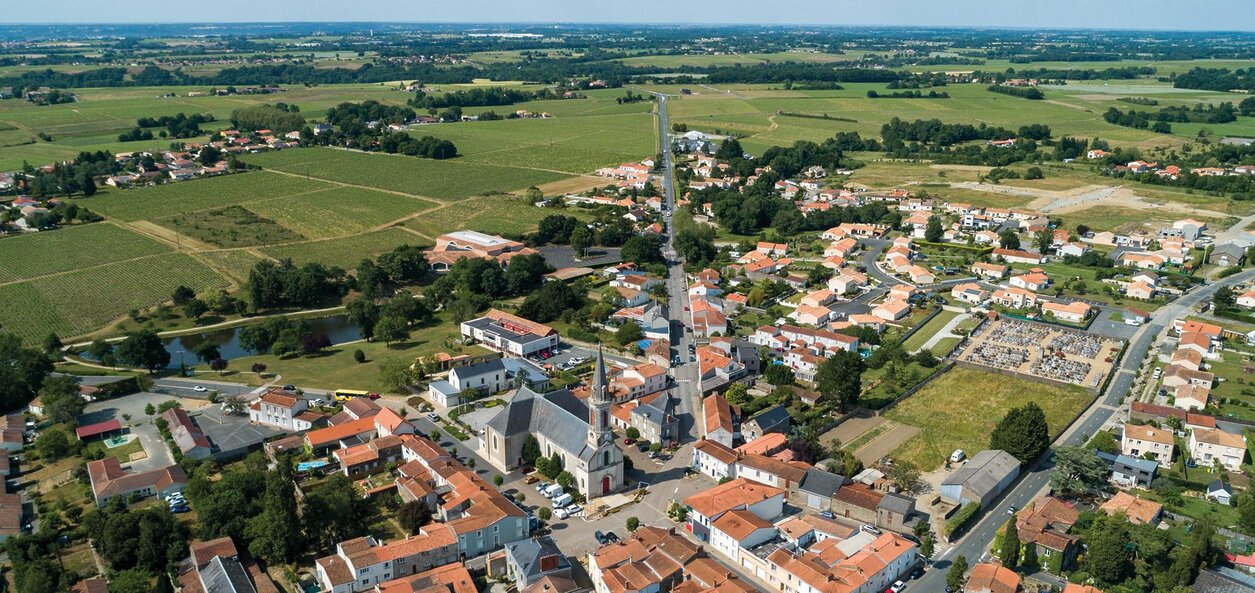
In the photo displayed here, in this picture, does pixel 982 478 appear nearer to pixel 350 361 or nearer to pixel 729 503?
pixel 729 503

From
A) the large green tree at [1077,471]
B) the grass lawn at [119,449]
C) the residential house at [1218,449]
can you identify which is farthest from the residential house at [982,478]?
the grass lawn at [119,449]

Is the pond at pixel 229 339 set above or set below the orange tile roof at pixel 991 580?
below

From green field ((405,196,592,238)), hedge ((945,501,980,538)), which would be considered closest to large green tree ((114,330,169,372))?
green field ((405,196,592,238))

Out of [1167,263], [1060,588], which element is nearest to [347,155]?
[1167,263]

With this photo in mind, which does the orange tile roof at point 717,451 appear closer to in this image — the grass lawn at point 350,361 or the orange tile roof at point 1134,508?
the orange tile roof at point 1134,508

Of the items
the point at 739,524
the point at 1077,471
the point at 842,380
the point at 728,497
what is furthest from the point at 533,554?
the point at 1077,471

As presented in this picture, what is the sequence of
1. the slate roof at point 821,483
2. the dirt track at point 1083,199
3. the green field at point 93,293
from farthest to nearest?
the dirt track at point 1083,199, the green field at point 93,293, the slate roof at point 821,483

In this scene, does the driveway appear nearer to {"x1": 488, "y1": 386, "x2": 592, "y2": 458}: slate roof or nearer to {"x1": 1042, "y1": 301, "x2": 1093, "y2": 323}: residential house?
{"x1": 488, "y1": 386, "x2": 592, "y2": 458}: slate roof
